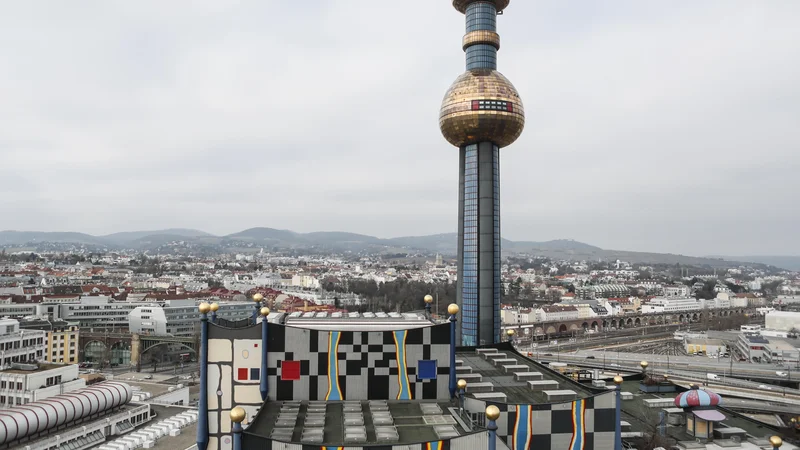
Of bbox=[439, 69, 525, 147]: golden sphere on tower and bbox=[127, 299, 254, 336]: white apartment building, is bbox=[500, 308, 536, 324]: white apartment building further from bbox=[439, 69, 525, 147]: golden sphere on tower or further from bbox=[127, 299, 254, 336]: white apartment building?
bbox=[439, 69, 525, 147]: golden sphere on tower

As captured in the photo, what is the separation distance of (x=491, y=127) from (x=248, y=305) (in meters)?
57.6

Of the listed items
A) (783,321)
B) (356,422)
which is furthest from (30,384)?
(783,321)

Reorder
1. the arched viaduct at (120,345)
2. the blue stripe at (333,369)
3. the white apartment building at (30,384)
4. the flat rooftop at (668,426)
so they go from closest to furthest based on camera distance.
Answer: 1. the blue stripe at (333,369)
2. the flat rooftop at (668,426)
3. the white apartment building at (30,384)
4. the arched viaduct at (120,345)

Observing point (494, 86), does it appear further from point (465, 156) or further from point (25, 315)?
point (25, 315)

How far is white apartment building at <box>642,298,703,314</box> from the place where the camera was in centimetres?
12475

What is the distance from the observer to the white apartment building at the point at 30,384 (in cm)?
4166

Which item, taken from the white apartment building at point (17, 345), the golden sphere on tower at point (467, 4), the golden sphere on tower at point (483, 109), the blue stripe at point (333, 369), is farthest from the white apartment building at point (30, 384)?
the golden sphere on tower at point (467, 4)

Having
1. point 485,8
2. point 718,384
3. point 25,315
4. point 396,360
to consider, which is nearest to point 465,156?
point 485,8

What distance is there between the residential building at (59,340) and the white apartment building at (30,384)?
21.6 meters

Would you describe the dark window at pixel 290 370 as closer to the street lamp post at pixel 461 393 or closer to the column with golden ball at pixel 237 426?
the street lamp post at pixel 461 393

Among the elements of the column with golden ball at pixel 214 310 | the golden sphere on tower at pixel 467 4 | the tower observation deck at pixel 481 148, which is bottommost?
the column with golden ball at pixel 214 310

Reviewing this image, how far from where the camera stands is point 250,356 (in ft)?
54.6

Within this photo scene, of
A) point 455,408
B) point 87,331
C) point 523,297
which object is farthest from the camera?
point 523,297

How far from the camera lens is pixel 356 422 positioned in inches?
564
